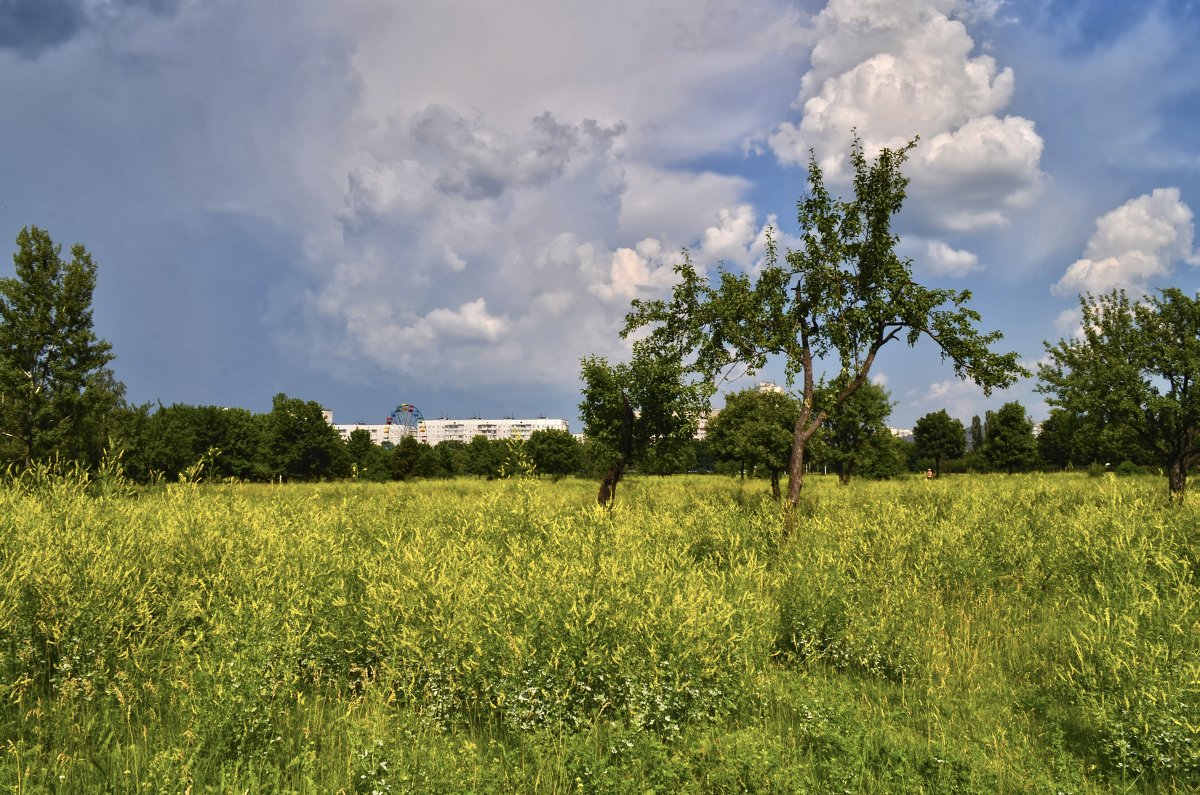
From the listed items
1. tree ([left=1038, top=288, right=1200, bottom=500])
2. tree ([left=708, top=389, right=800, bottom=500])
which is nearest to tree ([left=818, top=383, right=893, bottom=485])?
tree ([left=708, top=389, right=800, bottom=500])

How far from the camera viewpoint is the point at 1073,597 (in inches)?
381

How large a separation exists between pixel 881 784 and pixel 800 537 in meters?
8.49

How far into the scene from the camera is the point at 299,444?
6819cm

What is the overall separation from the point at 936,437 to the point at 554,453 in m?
52.1

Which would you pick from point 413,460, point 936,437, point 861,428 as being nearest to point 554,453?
point 413,460

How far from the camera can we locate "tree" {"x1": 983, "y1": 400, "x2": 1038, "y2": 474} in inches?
2817

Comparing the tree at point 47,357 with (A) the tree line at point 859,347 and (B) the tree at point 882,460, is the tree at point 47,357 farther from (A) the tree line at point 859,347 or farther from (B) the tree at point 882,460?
(B) the tree at point 882,460

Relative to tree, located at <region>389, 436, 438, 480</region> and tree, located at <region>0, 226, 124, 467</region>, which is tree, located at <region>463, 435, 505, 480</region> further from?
tree, located at <region>0, 226, 124, 467</region>

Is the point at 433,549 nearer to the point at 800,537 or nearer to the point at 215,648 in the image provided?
the point at 215,648

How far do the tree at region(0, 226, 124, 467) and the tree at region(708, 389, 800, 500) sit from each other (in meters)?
32.8

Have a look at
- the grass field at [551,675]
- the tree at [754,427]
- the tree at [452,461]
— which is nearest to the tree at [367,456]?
the tree at [452,461]

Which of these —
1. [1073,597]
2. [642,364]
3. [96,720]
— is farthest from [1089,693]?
[642,364]

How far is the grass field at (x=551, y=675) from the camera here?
200 inches

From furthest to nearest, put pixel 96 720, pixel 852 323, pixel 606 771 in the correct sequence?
1. pixel 852 323
2. pixel 96 720
3. pixel 606 771
